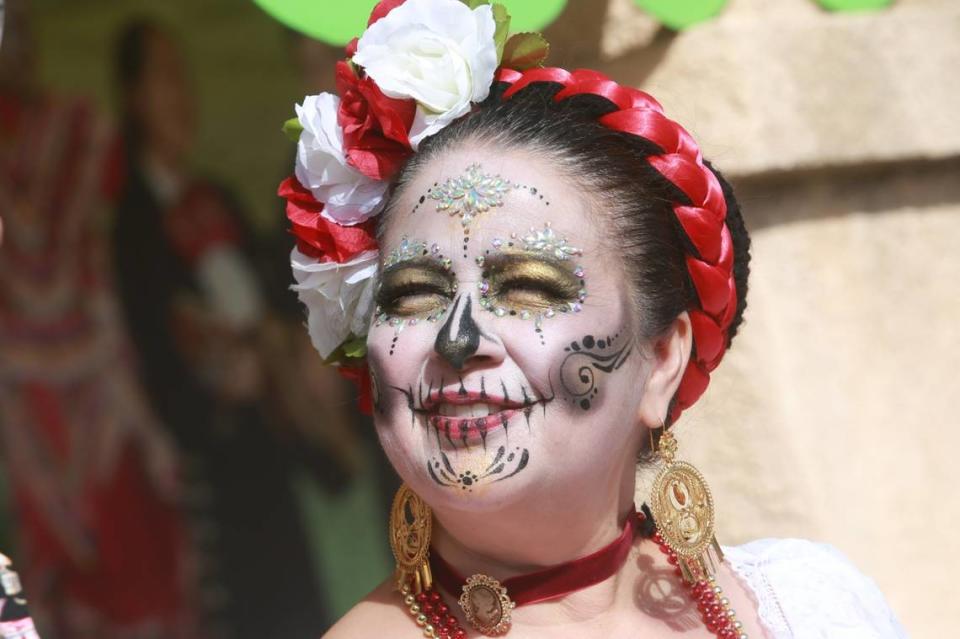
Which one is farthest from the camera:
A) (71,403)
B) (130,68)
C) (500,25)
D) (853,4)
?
(130,68)

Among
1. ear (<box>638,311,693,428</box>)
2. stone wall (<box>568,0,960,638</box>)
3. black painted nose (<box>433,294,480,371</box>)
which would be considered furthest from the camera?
stone wall (<box>568,0,960,638</box>)

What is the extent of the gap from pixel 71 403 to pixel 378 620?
285 centimetres

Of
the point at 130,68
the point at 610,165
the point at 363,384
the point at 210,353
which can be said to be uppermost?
the point at 610,165

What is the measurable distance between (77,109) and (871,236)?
9.49 ft

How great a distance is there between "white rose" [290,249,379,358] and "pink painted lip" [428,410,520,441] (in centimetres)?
33

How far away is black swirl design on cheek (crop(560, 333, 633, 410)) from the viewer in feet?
6.24

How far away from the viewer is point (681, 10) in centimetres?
298

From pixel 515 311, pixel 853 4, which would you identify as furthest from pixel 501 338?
pixel 853 4

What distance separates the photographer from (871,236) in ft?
11.2

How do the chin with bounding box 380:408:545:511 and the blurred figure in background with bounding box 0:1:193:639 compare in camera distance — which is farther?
the blurred figure in background with bounding box 0:1:193:639

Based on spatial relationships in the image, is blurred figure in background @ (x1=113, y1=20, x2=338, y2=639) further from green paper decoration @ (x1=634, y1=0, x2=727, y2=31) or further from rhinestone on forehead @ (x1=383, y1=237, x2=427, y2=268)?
rhinestone on forehead @ (x1=383, y1=237, x2=427, y2=268)

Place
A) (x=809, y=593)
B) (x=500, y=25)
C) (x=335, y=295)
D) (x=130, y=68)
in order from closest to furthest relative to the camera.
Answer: (x=500, y=25)
(x=335, y=295)
(x=809, y=593)
(x=130, y=68)

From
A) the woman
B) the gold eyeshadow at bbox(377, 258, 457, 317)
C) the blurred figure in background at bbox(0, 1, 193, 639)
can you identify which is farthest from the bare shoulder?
the blurred figure in background at bbox(0, 1, 193, 639)

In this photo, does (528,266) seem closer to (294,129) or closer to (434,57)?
(434,57)
